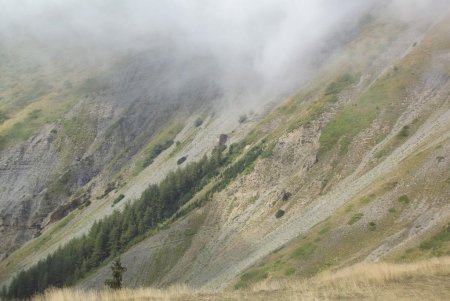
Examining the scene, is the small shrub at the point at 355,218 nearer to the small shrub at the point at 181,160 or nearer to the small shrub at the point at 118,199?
the small shrub at the point at 181,160

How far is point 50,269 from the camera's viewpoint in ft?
470

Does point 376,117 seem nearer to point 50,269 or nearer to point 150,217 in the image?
point 150,217

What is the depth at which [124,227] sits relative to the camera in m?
152

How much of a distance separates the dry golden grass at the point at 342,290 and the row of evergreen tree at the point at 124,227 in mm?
112077

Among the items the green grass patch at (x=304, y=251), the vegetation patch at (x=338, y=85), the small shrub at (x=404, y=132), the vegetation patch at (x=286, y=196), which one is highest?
the vegetation patch at (x=338, y=85)

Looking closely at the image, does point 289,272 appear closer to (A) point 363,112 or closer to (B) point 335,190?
(B) point 335,190

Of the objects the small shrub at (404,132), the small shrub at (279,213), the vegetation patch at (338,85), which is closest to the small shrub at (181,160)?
the vegetation patch at (338,85)

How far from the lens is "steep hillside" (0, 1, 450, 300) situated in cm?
7025

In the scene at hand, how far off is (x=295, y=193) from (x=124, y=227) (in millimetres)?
64740

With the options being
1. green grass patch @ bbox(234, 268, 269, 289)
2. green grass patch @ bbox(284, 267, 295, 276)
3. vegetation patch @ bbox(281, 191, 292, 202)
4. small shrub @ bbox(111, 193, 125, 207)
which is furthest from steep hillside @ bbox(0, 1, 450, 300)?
green grass patch @ bbox(284, 267, 295, 276)

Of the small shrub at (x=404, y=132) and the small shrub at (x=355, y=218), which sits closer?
the small shrub at (x=355, y=218)

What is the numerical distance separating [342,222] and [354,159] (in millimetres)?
35743

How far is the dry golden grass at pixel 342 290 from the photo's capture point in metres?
17.9

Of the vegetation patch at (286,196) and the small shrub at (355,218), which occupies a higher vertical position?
the vegetation patch at (286,196)
